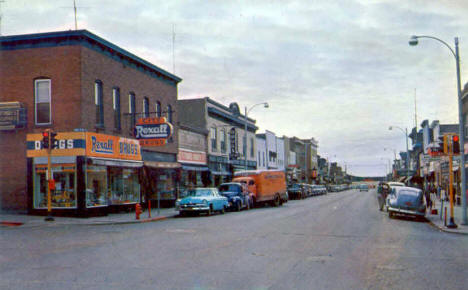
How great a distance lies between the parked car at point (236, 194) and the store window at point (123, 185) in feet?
18.8

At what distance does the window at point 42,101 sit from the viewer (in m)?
26.7

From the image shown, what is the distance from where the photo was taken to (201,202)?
90.9ft

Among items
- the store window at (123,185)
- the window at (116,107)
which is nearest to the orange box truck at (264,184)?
the store window at (123,185)

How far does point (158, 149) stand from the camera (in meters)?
35.7

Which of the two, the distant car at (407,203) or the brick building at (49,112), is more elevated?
the brick building at (49,112)

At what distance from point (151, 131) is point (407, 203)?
15315mm

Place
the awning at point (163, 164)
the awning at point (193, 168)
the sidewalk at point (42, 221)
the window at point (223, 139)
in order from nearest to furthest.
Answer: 1. the sidewalk at point (42, 221)
2. the awning at point (163, 164)
3. the awning at point (193, 168)
4. the window at point (223, 139)

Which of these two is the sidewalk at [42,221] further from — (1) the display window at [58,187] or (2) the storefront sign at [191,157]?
(2) the storefront sign at [191,157]

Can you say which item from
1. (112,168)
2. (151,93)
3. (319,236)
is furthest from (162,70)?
(319,236)

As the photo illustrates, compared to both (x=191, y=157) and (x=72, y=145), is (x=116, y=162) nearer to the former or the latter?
(x=72, y=145)

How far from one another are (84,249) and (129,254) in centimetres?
179

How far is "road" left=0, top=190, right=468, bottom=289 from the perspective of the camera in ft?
30.2

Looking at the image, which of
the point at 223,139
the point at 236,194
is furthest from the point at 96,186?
the point at 223,139

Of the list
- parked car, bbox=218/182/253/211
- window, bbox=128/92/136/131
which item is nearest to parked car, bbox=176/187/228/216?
parked car, bbox=218/182/253/211
